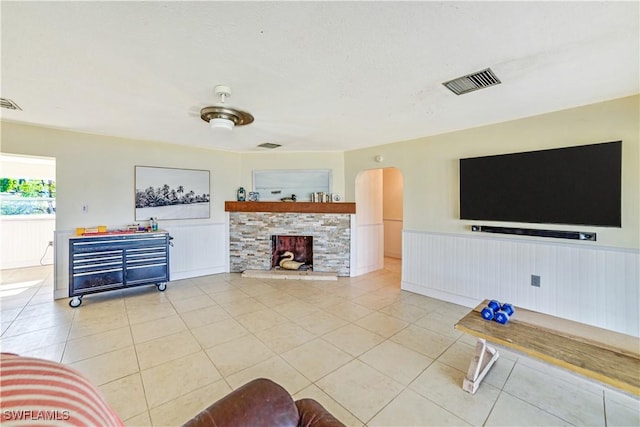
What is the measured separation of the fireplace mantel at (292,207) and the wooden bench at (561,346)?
9.25ft

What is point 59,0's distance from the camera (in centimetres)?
129

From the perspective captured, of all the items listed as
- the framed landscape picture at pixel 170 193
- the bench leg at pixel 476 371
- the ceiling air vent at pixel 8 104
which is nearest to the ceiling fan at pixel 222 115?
the ceiling air vent at pixel 8 104

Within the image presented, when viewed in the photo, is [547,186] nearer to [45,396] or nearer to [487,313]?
[487,313]

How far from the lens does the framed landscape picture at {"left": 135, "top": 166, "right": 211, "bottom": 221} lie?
13.8ft

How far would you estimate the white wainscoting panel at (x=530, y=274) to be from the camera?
244 centimetres

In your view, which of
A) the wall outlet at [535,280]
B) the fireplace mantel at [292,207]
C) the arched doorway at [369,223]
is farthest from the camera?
the arched doorway at [369,223]

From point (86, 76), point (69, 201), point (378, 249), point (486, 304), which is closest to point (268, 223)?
point (378, 249)

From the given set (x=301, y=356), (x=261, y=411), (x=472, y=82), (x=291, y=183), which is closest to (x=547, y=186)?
(x=472, y=82)

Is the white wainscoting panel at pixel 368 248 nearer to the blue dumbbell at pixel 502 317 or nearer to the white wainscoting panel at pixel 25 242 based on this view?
the blue dumbbell at pixel 502 317

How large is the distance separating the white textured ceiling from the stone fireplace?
86.6 inches

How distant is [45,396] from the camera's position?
18.7 inches

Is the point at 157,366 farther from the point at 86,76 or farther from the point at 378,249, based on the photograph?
the point at 378,249

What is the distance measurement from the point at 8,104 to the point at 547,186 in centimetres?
571

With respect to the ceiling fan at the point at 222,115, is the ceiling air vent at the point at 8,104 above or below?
above
